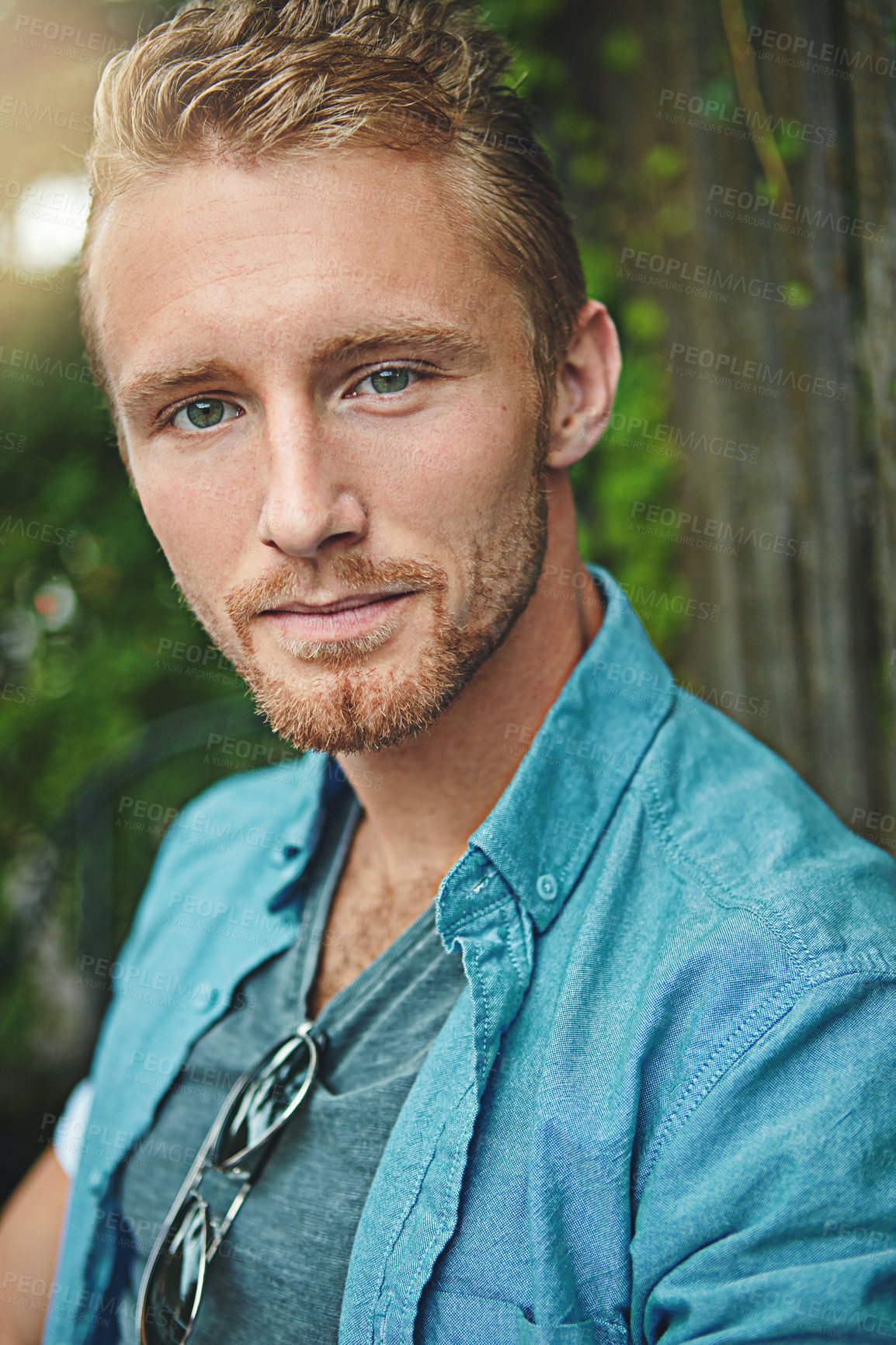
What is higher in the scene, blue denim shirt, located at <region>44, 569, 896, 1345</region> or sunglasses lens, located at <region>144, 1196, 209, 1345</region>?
blue denim shirt, located at <region>44, 569, 896, 1345</region>

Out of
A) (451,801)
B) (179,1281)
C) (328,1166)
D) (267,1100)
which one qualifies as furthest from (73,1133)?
(451,801)

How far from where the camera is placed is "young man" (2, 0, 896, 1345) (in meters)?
1.15

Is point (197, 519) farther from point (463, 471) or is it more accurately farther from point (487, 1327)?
point (487, 1327)

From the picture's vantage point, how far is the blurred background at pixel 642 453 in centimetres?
226

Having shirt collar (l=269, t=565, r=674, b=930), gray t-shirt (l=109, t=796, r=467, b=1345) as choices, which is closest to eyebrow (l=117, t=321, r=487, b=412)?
shirt collar (l=269, t=565, r=674, b=930)

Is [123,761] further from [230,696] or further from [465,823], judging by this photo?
[465,823]

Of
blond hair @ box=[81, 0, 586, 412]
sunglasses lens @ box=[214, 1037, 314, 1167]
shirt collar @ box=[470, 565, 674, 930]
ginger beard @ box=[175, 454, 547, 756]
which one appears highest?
blond hair @ box=[81, 0, 586, 412]

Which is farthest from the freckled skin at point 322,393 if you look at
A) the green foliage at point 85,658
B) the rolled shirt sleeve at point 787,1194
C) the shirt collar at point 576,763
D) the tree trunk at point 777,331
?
the green foliage at point 85,658

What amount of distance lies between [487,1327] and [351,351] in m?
1.35

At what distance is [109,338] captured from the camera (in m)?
1.61

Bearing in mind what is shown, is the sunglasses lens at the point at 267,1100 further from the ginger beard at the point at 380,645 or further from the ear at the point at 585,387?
the ear at the point at 585,387

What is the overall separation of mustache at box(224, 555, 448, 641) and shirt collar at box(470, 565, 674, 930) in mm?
331

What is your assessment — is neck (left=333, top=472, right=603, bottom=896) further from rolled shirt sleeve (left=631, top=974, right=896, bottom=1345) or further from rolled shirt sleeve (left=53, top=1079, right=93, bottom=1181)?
rolled shirt sleeve (left=53, top=1079, right=93, bottom=1181)

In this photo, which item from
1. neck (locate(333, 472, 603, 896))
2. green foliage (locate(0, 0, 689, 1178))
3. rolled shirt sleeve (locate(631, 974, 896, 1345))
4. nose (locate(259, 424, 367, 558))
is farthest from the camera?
green foliage (locate(0, 0, 689, 1178))
